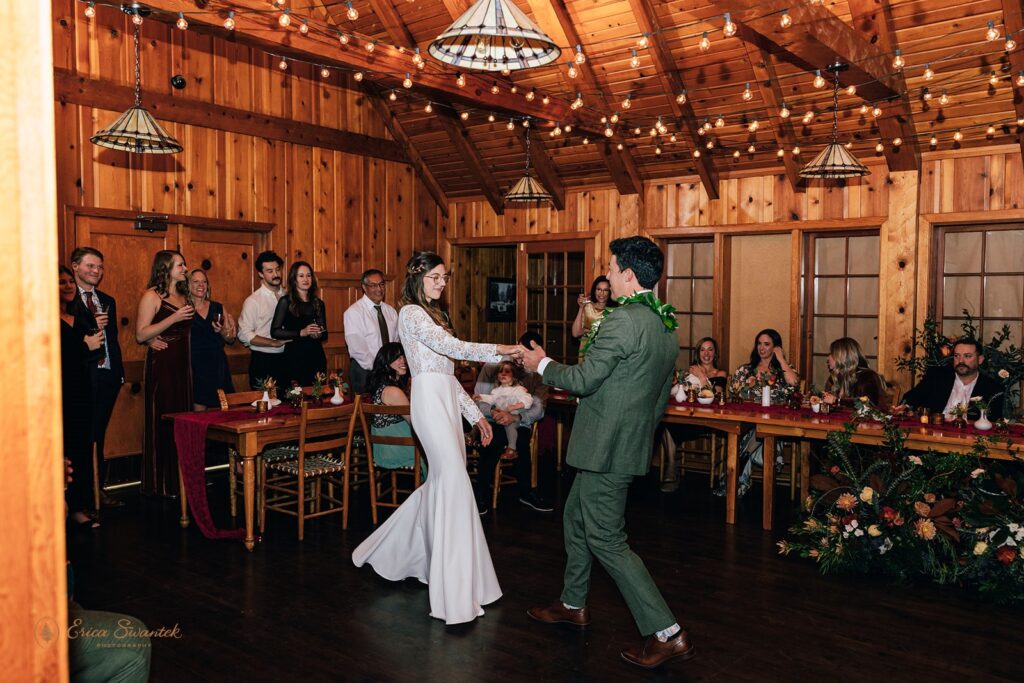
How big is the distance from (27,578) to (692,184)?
7.54 metres

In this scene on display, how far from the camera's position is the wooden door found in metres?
8.90

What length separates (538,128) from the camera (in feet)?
27.2

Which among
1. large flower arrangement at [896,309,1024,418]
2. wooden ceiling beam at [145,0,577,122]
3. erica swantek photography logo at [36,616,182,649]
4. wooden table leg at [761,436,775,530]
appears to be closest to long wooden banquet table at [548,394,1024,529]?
wooden table leg at [761,436,775,530]

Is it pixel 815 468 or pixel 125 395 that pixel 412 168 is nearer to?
pixel 125 395

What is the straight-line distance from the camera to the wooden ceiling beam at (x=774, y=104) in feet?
20.5

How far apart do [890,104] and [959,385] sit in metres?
2.31

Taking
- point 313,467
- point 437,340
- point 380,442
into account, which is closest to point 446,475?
point 437,340

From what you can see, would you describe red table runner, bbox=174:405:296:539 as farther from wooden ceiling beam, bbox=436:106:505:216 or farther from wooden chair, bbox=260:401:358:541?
wooden ceiling beam, bbox=436:106:505:216

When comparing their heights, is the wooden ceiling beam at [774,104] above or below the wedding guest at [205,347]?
above

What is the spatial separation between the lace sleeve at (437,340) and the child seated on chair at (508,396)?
2.20m

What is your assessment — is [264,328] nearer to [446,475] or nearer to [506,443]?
[506,443]

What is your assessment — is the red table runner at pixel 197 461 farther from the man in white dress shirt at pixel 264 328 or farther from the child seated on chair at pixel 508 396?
the child seated on chair at pixel 508 396

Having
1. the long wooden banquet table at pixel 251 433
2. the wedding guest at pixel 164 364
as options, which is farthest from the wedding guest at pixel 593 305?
the wedding guest at pixel 164 364

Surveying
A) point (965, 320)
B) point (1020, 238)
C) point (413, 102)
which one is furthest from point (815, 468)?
point (413, 102)
